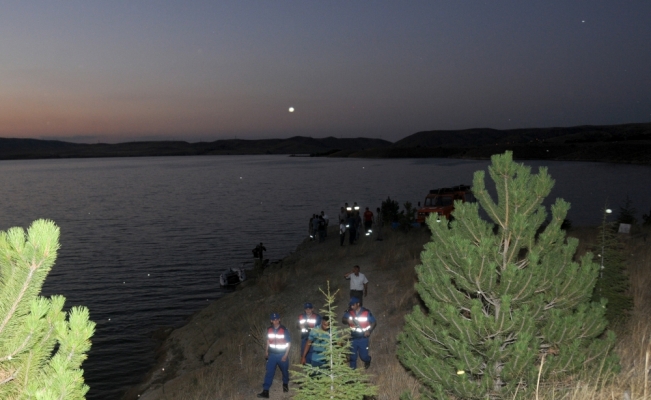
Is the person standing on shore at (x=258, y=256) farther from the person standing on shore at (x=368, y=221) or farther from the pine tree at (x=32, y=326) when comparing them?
the pine tree at (x=32, y=326)

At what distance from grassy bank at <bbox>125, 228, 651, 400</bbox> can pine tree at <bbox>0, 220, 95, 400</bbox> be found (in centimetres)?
489

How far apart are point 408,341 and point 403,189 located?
69.2 m

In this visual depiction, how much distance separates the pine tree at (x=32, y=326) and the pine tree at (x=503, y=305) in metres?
4.45

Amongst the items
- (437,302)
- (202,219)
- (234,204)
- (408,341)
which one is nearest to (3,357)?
(437,302)

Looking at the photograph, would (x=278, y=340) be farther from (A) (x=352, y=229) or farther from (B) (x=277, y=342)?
(A) (x=352, y=229)

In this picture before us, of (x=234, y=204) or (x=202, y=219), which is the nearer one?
(x=202, y=219)

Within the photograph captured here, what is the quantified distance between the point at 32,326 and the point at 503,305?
16.0ft

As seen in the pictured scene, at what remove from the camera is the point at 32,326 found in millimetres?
2516

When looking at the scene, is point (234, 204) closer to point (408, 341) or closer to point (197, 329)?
point (197, 329)

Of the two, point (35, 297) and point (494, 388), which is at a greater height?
point (35, 297)

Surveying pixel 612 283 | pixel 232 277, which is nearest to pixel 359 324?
pixel 612 283

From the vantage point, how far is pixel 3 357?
8.47ft

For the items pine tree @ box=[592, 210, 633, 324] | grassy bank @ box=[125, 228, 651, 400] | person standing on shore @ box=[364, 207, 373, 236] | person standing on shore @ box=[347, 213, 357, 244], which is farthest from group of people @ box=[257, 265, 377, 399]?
person standing on shore @ box=[364, 207, 373, 236]

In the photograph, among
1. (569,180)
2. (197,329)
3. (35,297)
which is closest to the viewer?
(35,297)
